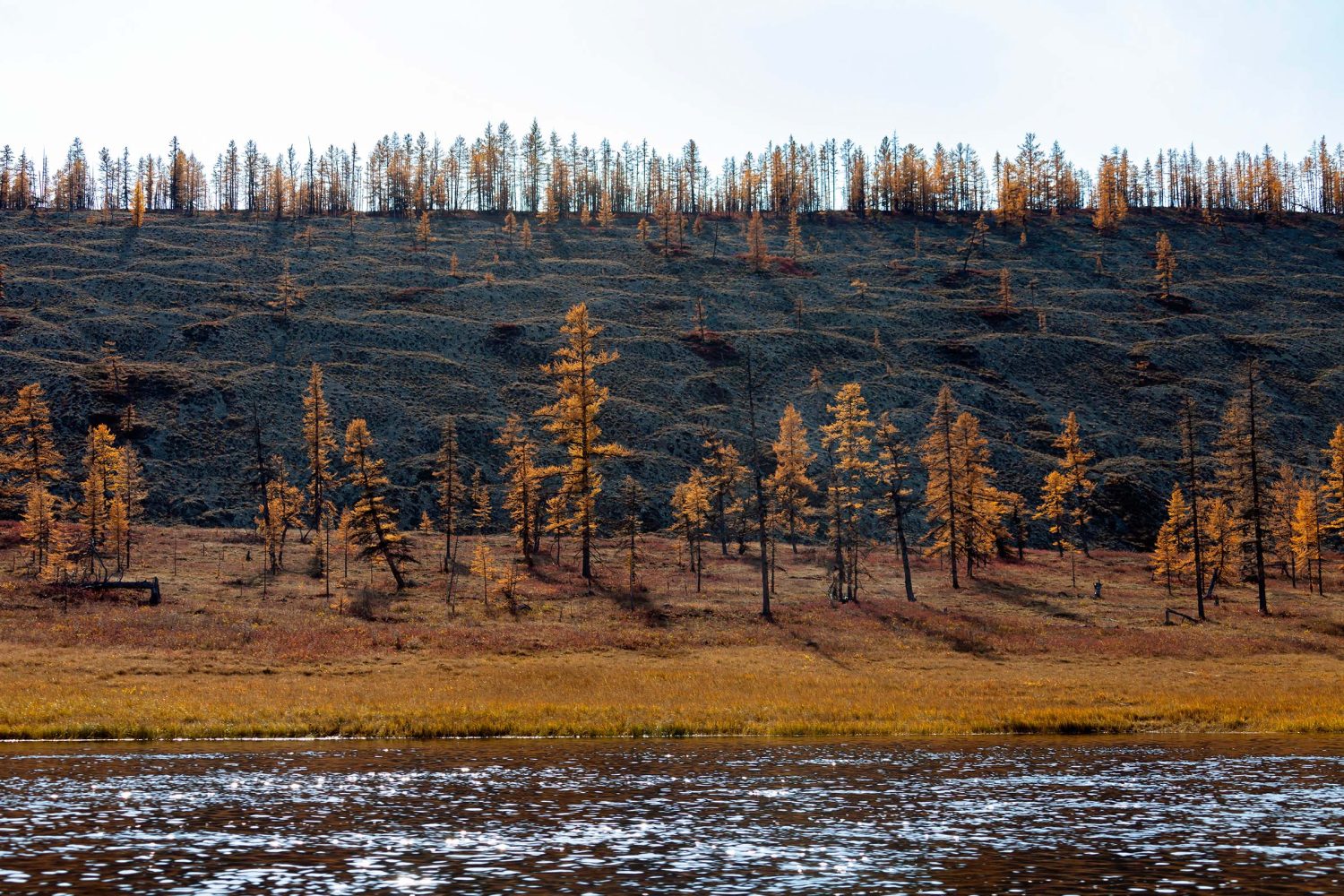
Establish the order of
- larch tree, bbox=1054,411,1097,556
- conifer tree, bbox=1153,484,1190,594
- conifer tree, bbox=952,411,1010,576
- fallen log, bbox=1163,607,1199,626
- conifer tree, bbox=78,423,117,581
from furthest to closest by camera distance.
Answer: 1. larch tree, bbox=1054,411,1097,556
2. conifer tree, bbox=1153,484,1190,594
3. conifer tree, bbox=952,411,1010,576
4. conifer tree, bbox=78,423,117,581
5. fallen log, bbox=1163,607,1199,626

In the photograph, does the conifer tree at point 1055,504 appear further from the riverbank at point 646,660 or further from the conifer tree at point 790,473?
the conifer tree at point 790,473

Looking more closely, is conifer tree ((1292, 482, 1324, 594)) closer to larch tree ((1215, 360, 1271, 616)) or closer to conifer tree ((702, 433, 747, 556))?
larch tree ((1215, 360, 1271, 616))

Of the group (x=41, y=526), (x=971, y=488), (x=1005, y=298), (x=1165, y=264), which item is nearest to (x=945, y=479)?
(x=971, y=488)

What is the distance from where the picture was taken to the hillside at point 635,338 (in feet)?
353

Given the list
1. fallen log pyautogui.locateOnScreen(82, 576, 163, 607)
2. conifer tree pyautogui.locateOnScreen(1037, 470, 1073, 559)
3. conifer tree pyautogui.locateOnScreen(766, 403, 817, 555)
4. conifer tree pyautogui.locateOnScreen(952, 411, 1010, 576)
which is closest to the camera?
fallen log pyautogui.locateOnScreen(82, 576, 163, 607)

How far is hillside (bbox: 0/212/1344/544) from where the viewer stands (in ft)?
353

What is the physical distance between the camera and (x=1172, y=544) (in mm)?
75875

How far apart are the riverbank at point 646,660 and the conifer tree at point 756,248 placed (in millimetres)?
111995

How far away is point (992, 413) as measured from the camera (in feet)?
405

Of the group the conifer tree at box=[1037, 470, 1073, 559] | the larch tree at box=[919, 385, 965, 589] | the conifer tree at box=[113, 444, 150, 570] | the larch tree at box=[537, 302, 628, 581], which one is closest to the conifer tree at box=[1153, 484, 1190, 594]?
the conifer tree at box=[1037, 470, 1073, 559]

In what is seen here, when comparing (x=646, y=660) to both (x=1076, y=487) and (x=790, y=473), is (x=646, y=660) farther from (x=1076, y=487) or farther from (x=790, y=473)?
(x=1076, y=487)

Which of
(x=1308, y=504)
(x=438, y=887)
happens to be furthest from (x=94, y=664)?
(x=1308, y=504)

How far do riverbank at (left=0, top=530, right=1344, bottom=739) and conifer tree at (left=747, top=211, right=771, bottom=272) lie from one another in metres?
112

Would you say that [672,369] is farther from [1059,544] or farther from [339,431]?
[1059,544]
